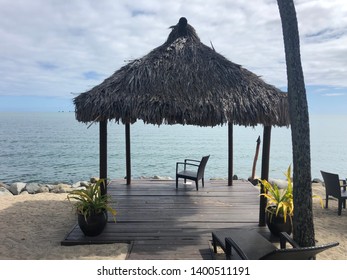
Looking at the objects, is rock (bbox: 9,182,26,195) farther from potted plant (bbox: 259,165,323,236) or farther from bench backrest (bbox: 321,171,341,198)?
bench backrest (bbox: 321,171,341,198)

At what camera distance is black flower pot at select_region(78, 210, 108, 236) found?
429 cm

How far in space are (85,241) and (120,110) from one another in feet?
6.59

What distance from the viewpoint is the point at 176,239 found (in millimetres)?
4285

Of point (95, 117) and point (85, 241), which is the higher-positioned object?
point (95, 117)

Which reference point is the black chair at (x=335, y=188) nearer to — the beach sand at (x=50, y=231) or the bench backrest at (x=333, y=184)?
the bench backrest at (x=333, y=184)

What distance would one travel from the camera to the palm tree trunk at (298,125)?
133 inches

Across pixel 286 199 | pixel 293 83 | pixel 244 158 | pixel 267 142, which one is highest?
pixel 293 83

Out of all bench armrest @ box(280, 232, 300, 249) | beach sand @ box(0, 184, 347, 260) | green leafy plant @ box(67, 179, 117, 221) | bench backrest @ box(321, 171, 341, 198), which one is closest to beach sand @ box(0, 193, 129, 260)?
beach sand @ box(0, 184, 347, 260)

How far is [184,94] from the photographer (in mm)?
5023

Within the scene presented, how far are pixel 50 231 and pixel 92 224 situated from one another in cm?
127

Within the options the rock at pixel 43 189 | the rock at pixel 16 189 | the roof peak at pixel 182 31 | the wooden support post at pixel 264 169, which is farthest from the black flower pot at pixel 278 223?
the rock at pixel 16 189

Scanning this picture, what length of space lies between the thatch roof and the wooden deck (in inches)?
63.9
